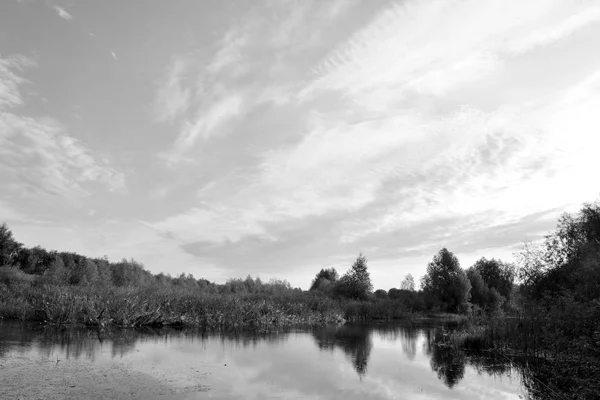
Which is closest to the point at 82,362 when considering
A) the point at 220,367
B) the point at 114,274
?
the point at 220,367

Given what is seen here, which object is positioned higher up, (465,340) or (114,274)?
(114,274)

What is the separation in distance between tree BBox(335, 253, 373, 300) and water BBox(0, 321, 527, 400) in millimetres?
35048

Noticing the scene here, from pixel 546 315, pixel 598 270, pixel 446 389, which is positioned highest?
pixel 598 270

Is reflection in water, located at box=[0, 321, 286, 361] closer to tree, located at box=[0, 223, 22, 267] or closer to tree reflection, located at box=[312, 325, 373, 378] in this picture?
tree reflection, located at box=[312, 325, 373, 378]

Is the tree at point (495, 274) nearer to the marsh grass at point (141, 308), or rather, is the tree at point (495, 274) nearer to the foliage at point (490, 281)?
the foliage at point (490, 281)

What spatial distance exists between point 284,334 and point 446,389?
16325mm

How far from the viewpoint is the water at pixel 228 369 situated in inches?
468

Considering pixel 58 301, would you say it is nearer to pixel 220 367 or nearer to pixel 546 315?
pixel 220 367

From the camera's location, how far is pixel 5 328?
23.3 meters

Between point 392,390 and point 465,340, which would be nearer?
point 392,390

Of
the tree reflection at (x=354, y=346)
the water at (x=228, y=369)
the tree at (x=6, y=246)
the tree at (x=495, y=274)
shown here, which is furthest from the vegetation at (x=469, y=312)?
the tree at (x=495, y=274)

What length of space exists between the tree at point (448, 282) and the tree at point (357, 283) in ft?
46.1

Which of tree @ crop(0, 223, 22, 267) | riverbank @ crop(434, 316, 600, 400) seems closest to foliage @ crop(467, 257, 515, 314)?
riverbank @ crop(434, 316, 600, 400)

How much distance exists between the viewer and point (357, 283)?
5950 cm
